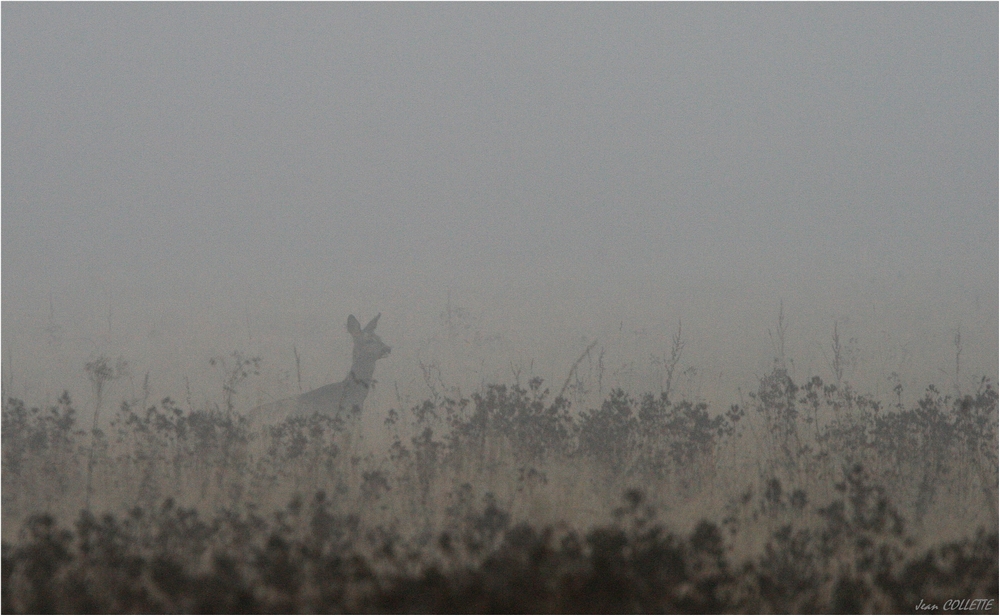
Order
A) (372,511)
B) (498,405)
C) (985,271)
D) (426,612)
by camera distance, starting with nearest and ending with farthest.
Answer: (426,612) → (372,511) → (498,405) → (985,271)

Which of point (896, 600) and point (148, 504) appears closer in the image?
point (896, 600)

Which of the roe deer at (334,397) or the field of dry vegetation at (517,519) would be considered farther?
the roe deer at (334,397)

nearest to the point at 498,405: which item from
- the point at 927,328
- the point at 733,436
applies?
the point at 733,436

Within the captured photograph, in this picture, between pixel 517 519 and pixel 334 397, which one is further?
pixel 334 397

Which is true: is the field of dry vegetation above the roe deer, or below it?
below

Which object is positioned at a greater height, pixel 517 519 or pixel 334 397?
pixel 334 397

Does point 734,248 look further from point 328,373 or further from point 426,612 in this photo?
point 426,612

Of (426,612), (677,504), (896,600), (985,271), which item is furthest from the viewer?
(985,271)

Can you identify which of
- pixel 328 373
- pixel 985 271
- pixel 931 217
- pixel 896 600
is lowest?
pixel 896 600

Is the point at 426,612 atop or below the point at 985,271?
below

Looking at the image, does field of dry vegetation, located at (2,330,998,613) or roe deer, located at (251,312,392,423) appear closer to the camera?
field of dry vegetation, located at (2,330,998,613)

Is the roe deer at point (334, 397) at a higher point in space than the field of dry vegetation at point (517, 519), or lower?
higher

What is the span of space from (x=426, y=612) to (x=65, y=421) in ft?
12.2

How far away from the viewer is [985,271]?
2033 cm
